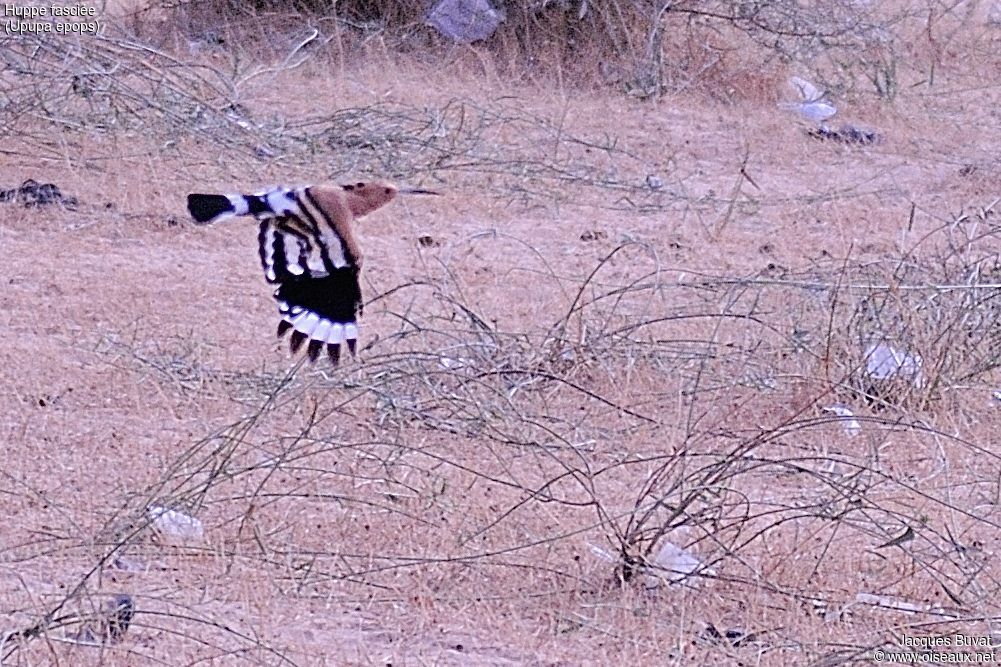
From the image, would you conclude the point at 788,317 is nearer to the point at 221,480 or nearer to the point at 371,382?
the point at 371,382

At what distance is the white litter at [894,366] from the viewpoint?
4082 mm

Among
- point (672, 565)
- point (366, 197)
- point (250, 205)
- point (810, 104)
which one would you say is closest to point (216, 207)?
point (250, 205)

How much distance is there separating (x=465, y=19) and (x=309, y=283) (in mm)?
5752

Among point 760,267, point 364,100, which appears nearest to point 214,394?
point 760,267

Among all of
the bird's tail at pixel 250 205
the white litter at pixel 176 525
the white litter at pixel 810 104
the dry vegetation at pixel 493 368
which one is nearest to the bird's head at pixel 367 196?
the bird's tail at pixel 250 205

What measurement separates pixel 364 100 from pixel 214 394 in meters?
3.59

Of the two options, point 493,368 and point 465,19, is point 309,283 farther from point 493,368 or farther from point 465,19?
point 465,19

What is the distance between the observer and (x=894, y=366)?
4098 mm

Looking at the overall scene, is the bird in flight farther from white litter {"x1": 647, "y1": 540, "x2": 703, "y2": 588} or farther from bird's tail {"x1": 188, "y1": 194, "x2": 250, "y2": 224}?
white litter {"x1": 647, "y1": 540, "x2": 703, "y2": 588}

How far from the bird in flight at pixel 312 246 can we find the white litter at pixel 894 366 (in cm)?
185

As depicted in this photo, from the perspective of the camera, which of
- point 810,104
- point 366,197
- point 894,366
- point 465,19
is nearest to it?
point 366,197

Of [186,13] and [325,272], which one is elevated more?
[325,272]

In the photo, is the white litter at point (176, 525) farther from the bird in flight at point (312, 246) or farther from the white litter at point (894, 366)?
the white litter at point (894, 366)

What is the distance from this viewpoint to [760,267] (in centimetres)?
551
